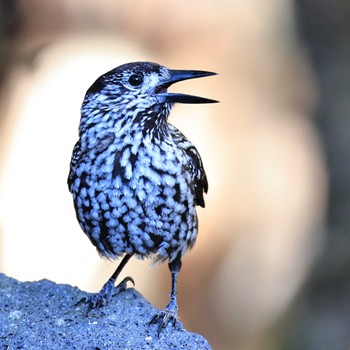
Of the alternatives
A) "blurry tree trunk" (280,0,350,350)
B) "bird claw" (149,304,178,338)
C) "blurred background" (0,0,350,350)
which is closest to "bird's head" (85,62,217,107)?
"bird claw" (149,304,178,338)

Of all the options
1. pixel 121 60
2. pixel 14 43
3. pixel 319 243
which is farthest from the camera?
pixel 121 60

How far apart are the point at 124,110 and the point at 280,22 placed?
180 inches

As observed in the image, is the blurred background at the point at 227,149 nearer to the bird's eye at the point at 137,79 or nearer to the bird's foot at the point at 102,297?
the bird's eye at the point at 137,79

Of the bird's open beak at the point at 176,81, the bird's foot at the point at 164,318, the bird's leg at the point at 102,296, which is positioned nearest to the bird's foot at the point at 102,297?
the bird's leg at the point at 102,296

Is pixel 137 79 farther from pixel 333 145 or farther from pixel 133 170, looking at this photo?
pixel 333 145

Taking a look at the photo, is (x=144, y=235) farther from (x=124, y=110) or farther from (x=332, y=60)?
(x=332, y=60)

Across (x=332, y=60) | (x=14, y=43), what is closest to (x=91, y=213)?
(x=14, y=43)

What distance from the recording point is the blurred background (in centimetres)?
806

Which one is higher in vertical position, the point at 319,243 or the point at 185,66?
the point at 185,66

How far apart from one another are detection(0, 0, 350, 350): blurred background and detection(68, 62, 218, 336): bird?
2958 mm

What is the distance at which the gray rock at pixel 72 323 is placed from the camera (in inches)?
170

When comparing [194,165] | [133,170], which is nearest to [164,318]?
[133,170]

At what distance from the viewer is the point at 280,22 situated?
9.11 metres

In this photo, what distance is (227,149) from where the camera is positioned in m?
9.33
